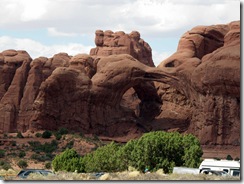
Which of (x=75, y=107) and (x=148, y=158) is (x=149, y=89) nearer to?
(x=75, y=107)

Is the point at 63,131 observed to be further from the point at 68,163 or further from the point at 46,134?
the point at 68,163

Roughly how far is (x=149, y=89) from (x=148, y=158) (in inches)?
1815

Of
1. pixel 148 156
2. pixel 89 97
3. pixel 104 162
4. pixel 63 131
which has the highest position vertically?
pixel 89 97

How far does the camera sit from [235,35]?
8150 cm

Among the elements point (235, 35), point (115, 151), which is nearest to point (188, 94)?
point (235, 35)

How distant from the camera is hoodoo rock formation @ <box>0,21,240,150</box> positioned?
77938mm

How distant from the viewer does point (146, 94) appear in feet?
316

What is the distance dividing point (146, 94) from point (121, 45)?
81.1ft

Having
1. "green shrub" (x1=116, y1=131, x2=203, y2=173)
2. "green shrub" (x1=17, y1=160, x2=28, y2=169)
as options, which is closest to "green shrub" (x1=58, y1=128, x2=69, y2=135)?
"green shrub" (x1=17, y1=160, x2=28, y2=169)

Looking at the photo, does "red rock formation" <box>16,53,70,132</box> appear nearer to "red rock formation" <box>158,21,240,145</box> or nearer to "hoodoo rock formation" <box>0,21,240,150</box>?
"hoodoo rock formation" <box>0,21,240,150</box>

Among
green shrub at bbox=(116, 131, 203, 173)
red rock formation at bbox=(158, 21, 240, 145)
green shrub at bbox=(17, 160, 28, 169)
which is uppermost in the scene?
red rock formation at bbox=(158, 21, 240, 145)

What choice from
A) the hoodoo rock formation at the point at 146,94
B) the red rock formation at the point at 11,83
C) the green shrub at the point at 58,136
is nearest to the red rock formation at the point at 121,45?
the hoodoo rock formation at the point at 146,94

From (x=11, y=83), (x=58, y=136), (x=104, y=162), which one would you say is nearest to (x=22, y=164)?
(x=58, y=136)

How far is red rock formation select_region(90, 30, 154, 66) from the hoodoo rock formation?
10.5 m
